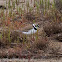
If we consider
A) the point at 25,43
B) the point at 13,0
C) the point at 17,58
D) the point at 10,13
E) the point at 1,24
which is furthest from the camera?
the point at 13,0

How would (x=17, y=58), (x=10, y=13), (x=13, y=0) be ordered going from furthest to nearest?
(x=13, y=0)
(x=10, y=13)
(x=17, y=58)

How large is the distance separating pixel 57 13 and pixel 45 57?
270 centimetres

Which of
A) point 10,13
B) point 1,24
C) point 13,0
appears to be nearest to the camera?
point 1,24

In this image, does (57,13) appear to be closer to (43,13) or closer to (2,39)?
(43,13)

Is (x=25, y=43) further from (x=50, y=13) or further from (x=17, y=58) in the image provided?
(x=50, y=13)

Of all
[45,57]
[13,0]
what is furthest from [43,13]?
[45,57]

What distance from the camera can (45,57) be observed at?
5.37 metres

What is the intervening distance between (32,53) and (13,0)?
4.39 m

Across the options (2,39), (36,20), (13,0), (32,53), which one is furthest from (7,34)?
(13,0)

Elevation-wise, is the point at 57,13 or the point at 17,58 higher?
the point at 57,13

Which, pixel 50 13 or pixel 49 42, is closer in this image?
pixel 49 42

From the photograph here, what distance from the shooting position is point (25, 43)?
587 centimetres

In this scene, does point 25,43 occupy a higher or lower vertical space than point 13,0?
lower

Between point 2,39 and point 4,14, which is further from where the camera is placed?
point 4,14
